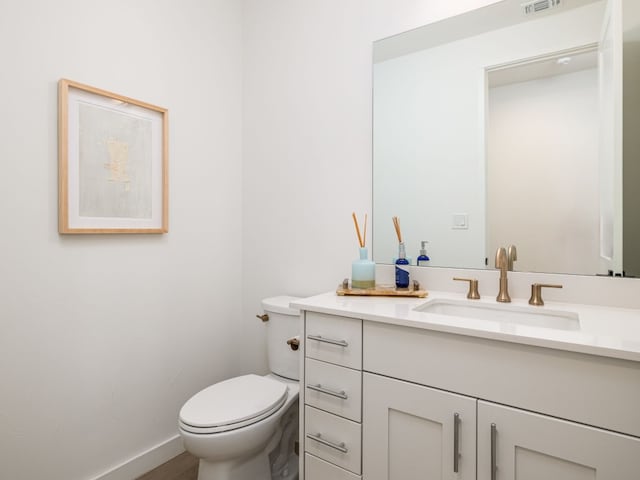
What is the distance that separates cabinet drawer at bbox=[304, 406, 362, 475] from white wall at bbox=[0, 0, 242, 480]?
90 cm

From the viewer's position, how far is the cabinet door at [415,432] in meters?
0.97

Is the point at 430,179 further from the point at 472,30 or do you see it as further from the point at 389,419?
the point at 389,419

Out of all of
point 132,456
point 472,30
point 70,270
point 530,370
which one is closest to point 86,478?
point 132,456

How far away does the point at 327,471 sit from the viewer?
1.23 m

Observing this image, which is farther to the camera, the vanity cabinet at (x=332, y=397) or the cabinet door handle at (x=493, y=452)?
the vanity cabinet at (x=332, y=397)

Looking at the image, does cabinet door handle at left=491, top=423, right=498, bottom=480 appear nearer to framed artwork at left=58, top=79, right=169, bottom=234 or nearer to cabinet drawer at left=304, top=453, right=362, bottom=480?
cabinet drawer at left=304, top=453, right=362, bottom=480

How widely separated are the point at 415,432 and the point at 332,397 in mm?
292

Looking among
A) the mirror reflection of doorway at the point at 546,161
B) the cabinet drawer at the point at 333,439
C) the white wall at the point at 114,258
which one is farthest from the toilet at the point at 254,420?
the mirror reflection of doorway at the point at 546,161

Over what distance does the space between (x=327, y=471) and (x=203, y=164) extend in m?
1.56

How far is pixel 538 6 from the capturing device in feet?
4.33

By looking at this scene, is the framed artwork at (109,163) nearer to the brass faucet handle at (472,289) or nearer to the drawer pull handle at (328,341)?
the drawer pull handle at (328,341)

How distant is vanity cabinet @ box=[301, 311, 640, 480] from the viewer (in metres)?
0.81

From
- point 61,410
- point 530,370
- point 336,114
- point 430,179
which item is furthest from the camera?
point 336,114

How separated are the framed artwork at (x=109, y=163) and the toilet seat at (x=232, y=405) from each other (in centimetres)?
80
